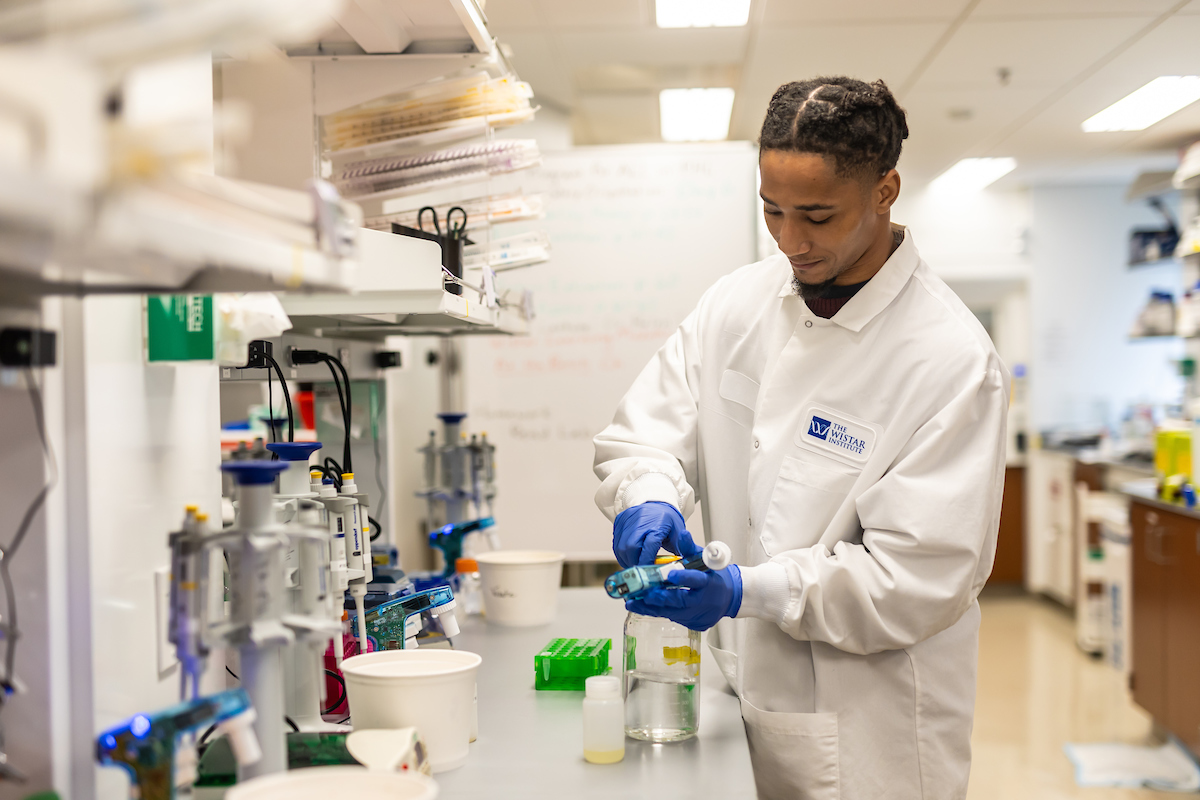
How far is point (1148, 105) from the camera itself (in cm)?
399

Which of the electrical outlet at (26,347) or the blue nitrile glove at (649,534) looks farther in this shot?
the blue nitrile glove at (649,534)

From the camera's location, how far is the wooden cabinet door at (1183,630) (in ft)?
10.1

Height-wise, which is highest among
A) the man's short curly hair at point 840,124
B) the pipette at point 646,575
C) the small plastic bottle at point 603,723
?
the man's short curly hair at point 840,124

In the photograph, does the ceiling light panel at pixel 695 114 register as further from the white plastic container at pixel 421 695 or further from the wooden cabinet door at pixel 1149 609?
the white plastic container at pixel 421 695

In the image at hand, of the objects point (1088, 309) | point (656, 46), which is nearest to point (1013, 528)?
point (1088, 309)

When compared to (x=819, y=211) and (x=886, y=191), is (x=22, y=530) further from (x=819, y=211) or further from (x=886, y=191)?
(x=886, y=191)

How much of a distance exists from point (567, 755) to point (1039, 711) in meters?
3.28

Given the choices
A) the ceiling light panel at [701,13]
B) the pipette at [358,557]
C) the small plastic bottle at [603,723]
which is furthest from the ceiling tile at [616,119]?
the small plastic bottle at [603,723]

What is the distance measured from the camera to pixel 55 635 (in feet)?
2.88

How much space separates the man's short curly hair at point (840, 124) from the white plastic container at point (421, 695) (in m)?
0.91

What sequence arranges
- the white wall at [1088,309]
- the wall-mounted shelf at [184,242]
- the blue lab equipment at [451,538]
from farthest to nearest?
1. the white wall at [1088,309]
2. the blue lab equipment at [451,538]
3. the wall-mounted shelf at [184,242]

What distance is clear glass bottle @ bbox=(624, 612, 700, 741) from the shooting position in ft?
4.34

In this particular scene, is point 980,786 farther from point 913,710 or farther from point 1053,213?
point 1053,213

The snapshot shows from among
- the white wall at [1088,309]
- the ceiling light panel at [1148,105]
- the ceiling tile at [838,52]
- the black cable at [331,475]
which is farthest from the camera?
the white wall at [1088,309]
